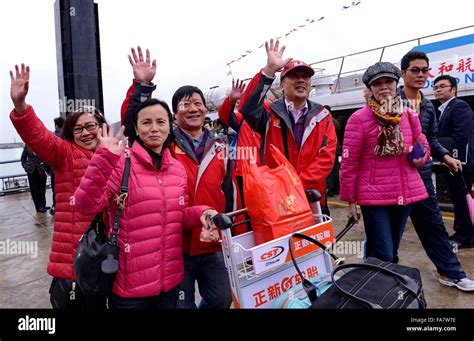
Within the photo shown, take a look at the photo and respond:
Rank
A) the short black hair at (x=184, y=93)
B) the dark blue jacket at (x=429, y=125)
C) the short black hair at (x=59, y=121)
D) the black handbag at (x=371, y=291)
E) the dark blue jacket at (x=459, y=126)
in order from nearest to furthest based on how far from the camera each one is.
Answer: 1. the black handbag at (x=371, y=291)
2. the short black hair at (x=184, y=93)
3. the dark blue jacket at (x=429, y=125)
4. the dark blue jacket at (x=459, y=126)
5. the short black hair at (x=59, y=121)

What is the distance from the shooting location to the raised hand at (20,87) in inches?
85.5

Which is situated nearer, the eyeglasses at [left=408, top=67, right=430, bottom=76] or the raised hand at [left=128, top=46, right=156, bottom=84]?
the raised hand at [left=128, top=46, right=156, bottom=84]

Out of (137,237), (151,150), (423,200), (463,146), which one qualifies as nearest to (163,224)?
(137,237)

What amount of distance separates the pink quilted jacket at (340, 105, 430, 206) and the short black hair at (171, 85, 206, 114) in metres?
1.26

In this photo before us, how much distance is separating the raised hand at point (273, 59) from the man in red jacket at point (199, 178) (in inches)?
21.5

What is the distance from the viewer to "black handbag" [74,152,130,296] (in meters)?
1.84

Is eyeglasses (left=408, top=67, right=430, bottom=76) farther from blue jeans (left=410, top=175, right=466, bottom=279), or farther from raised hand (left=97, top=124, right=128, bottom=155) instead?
raised hand (left=97, top=124, right=128, bottom=155)

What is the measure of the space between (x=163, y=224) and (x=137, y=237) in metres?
0.17

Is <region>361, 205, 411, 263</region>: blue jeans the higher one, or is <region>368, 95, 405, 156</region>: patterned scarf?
<region>368, 95, 405, 156</region>: patterned scarf

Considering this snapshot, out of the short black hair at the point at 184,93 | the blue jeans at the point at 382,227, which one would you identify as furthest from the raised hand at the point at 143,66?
the blue jeans at the point at 382,227

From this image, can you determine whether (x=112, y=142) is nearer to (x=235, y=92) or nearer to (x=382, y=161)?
(x=235, y=92)

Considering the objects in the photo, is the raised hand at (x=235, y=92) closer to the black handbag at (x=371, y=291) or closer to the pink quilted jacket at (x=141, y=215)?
the pink quilted jacket at (x=141, y=215)

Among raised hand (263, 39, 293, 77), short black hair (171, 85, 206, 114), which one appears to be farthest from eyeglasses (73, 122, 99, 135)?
raised hand (263, 39, 293, 77)

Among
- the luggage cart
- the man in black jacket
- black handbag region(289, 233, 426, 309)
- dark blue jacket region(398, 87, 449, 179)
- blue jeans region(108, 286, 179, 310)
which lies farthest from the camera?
the man in black jacket
